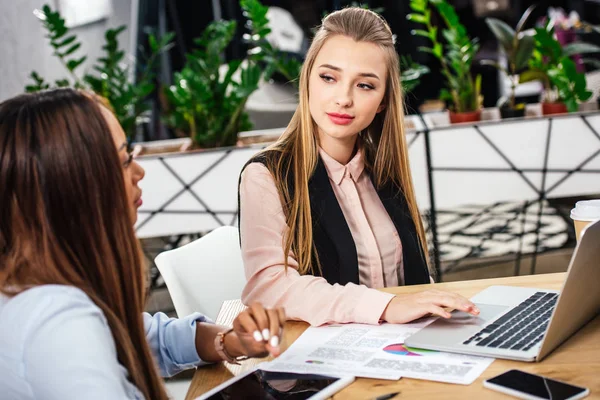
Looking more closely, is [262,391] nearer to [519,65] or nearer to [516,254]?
[519,65]

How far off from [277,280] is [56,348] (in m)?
0.77

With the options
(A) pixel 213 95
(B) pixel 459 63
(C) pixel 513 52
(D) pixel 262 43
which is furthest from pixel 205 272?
(C) pixel 513 52

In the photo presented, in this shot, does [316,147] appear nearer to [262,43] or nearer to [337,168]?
[337,168]

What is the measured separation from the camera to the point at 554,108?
11.1 feet

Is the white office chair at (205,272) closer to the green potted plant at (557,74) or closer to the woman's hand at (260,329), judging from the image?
the woman's hand at (260,329)

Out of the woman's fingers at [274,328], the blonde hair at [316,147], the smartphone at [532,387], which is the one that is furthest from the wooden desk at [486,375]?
the blonde hair at [316,147]

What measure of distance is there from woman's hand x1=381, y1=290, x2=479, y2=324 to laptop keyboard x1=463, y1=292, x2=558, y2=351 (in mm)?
65

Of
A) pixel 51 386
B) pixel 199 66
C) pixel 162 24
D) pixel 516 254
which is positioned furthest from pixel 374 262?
pixel 162 24

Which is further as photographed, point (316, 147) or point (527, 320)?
point (316, 147)

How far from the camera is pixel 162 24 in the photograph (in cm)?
677

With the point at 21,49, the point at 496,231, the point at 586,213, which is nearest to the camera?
the point at 586,213

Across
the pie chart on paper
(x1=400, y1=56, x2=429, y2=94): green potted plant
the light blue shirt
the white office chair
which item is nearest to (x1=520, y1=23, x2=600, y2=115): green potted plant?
(x1=400, y1=56, x2=429, y2=94): green potted plant

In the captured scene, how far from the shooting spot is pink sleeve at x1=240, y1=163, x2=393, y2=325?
1.48 meters

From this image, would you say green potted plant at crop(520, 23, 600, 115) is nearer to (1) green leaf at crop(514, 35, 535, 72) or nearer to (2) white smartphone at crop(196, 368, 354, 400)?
(1) green leaf at crop(514, 35, 535, 72)
